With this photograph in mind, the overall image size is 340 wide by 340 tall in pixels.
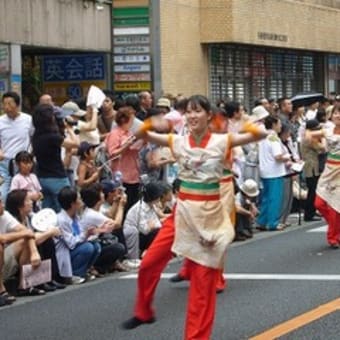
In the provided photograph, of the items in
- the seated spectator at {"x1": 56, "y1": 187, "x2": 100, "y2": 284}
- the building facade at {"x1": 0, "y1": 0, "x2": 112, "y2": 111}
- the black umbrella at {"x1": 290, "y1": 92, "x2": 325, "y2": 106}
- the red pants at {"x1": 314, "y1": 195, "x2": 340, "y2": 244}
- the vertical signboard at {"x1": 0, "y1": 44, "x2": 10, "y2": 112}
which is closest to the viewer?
the seated spectator at {"x1": 56, "y1": 187, "x2": 100, "y2": 284}

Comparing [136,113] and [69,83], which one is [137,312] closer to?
[136,113]

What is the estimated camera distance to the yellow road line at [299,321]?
9156 millimetres

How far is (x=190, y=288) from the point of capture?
859 cm

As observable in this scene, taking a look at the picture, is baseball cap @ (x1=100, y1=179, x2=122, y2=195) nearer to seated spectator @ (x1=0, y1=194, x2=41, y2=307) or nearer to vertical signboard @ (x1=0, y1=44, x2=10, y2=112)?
seated spectator @ (x1=0, y1=194, x2=41, y2=307)

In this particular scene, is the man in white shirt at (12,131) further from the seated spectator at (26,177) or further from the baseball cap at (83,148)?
the seated spectator at (26,177)

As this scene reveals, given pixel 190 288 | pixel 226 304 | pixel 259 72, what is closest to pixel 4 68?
pixel 226 304

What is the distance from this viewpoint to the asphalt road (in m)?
9.48

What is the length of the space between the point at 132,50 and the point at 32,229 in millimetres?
10955

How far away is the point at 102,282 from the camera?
12484 mm

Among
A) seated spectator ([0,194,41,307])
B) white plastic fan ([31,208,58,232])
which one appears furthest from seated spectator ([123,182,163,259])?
seated spectator ([0,194,41,307])

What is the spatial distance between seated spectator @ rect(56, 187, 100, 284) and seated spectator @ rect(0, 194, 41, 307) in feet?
2.20

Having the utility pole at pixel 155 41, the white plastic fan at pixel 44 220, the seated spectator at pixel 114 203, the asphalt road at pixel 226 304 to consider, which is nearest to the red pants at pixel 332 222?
the asphalt road at pixel 226 304

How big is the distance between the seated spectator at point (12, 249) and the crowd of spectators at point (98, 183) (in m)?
0.01

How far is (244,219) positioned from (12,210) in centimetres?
504
